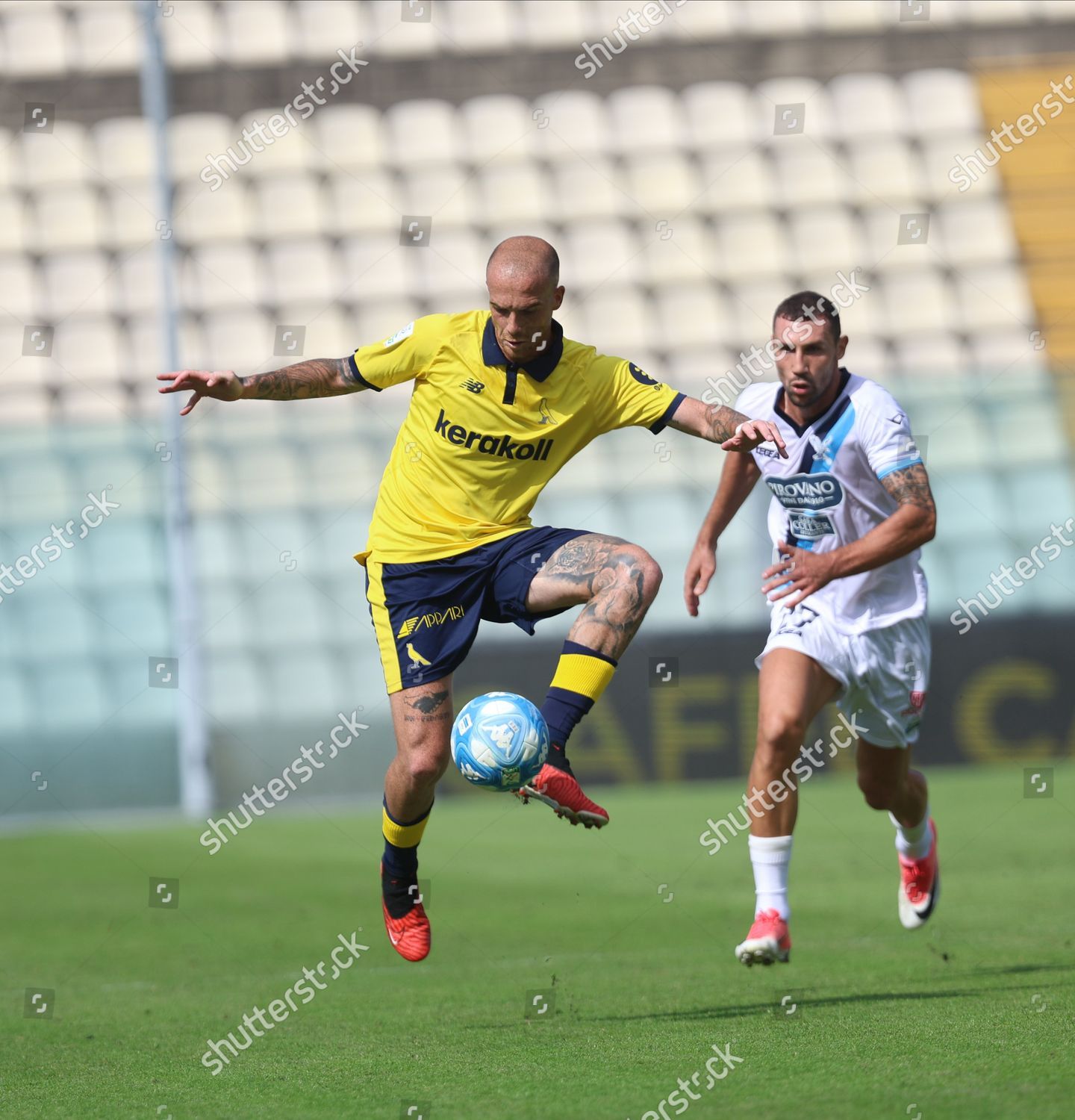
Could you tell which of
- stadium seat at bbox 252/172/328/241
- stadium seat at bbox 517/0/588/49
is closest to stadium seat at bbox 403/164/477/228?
stadium seat at bbox 252/172/328/241

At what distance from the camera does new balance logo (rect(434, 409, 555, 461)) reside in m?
5.73

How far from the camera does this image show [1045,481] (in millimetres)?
15570

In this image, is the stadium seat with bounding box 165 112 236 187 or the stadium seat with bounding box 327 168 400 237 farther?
the stadium seat with bounding box 165 112 236 187

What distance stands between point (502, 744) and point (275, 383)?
5.18 ft

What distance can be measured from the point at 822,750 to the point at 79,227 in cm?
1039

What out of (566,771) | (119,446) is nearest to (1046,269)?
(119,446)

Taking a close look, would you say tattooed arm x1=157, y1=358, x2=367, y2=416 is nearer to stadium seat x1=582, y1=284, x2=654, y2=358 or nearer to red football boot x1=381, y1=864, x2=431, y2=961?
red football boot x1=381, y1=864, x2=431, y2=961

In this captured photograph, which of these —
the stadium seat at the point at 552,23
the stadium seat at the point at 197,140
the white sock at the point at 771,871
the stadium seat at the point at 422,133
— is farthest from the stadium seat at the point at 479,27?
the white sock at the point at 771,871

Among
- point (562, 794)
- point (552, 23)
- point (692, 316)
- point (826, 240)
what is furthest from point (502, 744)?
point (552, 23)

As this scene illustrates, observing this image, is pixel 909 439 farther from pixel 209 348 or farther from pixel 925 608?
pixel 209 348

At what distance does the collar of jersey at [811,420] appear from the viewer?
6.02 meters

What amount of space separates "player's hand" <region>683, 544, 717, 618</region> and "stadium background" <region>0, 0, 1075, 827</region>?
8.01 meters

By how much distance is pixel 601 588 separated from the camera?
549 centimetres

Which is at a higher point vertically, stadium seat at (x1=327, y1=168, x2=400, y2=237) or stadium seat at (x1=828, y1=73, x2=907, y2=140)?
stadium seat at (x1=828, y1=73, x2=907, y2=140)
